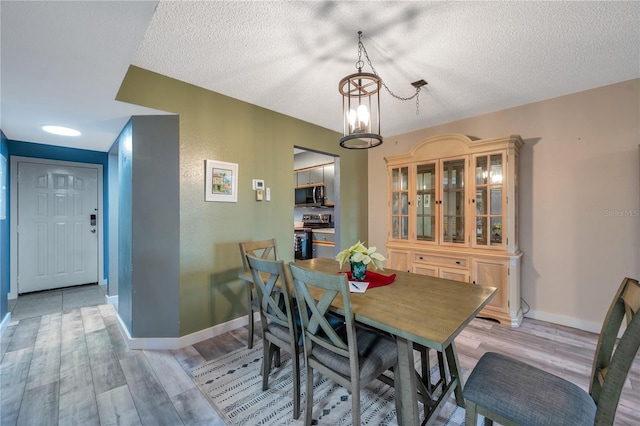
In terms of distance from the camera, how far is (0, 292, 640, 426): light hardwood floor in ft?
5.22

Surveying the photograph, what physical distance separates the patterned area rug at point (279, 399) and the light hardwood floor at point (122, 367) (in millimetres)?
105

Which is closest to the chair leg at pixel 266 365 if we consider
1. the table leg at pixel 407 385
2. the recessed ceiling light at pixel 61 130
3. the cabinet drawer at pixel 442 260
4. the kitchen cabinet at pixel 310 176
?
the table leg at pixel 407 385

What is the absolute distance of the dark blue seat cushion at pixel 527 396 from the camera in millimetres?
965

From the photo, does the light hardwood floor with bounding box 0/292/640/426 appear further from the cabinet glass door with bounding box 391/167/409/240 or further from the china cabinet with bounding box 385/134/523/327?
the cabinet glass door with bounding box 391/167/409/240

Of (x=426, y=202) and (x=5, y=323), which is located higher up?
(x=426, y=202)

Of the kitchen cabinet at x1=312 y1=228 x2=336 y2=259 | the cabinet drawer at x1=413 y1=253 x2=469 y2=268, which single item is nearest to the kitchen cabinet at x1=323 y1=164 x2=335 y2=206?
the kitchen cabinet at x1=312 y1=228 x2=336 y2=259

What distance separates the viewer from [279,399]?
5.60 feet

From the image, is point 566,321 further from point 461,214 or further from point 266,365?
point 266,365

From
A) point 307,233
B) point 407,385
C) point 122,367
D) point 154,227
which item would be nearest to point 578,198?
point 407,385

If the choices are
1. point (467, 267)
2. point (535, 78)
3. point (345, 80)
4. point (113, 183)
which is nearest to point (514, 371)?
point (345, 80)

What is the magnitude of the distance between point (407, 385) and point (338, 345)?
0.35m

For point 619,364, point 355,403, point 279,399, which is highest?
point 619,364

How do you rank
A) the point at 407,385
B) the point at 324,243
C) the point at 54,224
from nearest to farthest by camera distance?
the point at 407,385 → the point at 54,224 → the point at 324,243

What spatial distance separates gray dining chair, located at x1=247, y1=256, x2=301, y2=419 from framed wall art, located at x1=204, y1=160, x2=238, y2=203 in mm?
1118
